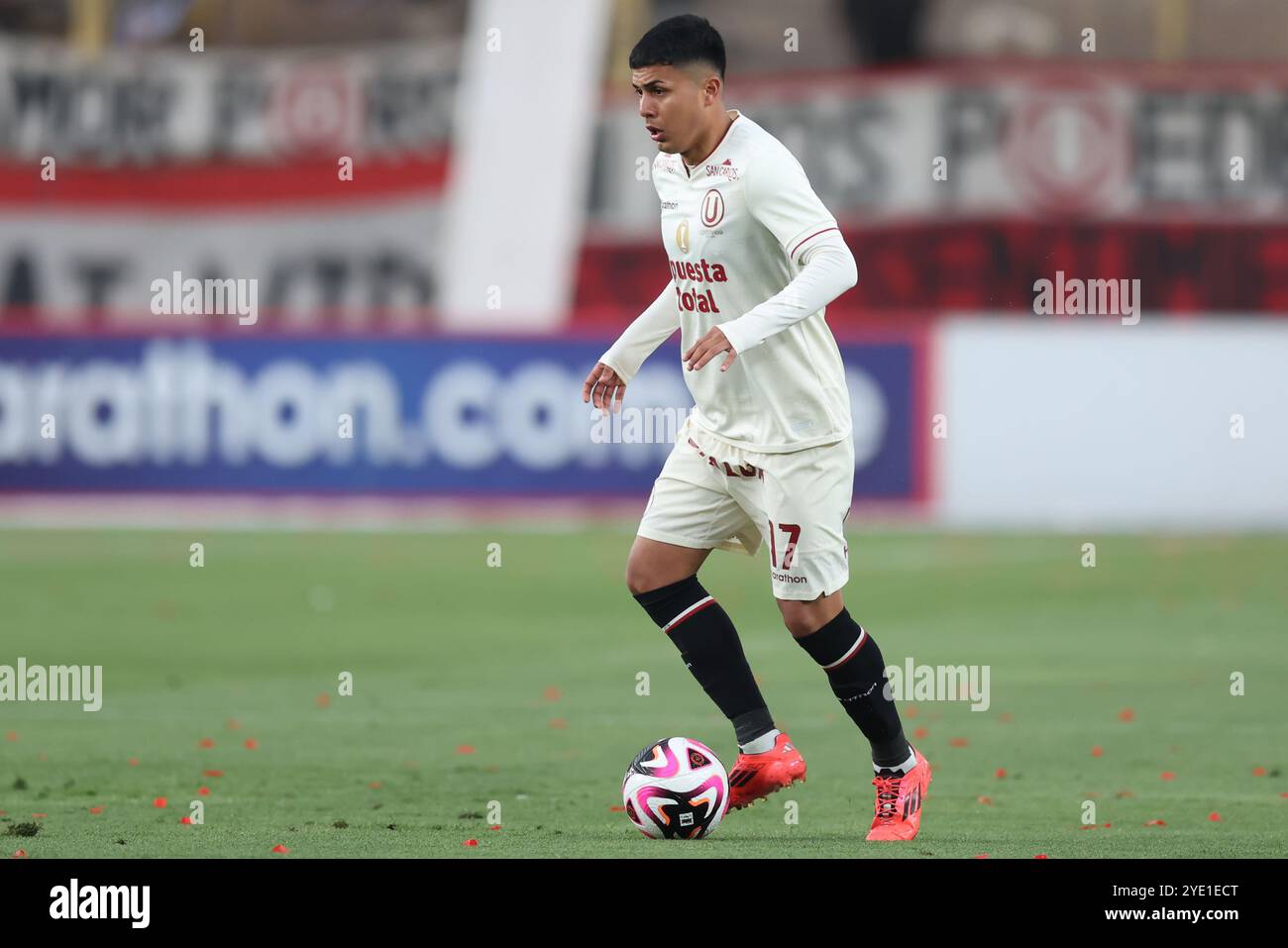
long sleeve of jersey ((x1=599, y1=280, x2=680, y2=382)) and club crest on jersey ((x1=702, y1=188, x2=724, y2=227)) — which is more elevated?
club crest on jersey ((x1=702, y1=188, x2=724, y2=227))

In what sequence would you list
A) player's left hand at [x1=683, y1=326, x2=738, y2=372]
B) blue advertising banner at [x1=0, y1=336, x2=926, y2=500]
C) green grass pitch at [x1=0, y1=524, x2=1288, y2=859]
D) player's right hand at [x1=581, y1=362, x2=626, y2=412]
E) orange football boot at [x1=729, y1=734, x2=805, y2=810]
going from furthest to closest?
blue advertising banner at [x1=0, y1=336, x2=926, y2=500], player's right hand at [x1=581, y1=362, x2=626, y2=412], orange football boot at [x1=729, y1=734, x2=805, y2=810], green grass pitch at [x1=0, y1=524, x2=1288, y2=859], player's left hand at [x1=683, y1=326, x2=738, y2=372]

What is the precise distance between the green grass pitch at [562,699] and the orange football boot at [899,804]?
14 cm

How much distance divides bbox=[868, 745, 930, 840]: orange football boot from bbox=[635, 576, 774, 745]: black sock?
1.60 feet

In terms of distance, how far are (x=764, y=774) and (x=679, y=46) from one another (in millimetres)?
2279

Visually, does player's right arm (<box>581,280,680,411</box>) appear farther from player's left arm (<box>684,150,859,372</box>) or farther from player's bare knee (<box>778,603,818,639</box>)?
player's bare knee (<box>778,603,818,639</box>)

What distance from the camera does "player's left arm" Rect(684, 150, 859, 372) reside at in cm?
638

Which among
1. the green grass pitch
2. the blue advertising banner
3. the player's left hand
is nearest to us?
→ the player's left hand

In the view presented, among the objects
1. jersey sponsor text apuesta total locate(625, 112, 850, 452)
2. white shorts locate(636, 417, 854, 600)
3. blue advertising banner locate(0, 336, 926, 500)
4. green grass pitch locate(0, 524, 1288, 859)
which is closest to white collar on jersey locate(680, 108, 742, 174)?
jersey sponsor text apuesta total locate(625, 112, 850, 452)

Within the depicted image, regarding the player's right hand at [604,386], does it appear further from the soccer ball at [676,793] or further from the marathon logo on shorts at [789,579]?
the soccer ball at [676,793]

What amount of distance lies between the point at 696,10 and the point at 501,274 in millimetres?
4884

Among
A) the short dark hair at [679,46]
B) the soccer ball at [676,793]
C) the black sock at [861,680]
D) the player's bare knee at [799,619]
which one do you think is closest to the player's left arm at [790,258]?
the short dark hair at [679,46]

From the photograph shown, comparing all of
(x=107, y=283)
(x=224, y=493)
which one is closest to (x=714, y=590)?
(x=224, y=493)

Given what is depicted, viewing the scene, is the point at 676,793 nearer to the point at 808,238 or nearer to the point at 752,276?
the point at 752,276

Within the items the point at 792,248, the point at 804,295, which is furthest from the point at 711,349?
the point at 792,248
